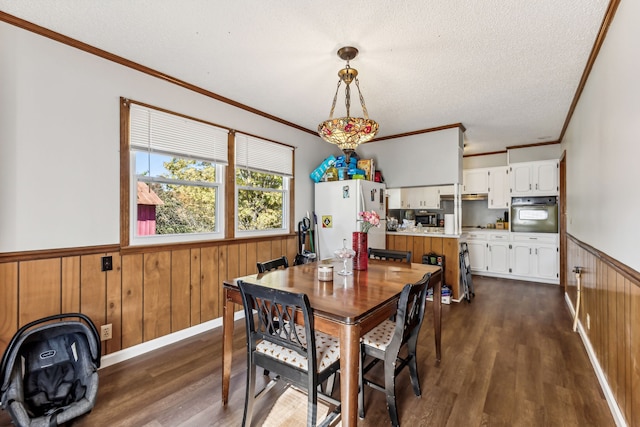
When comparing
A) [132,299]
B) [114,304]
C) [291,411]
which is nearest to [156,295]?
[132,299]

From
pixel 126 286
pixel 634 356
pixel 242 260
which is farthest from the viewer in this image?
pixel 242 260

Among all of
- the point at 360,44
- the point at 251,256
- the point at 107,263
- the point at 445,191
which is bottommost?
the point at 251,256

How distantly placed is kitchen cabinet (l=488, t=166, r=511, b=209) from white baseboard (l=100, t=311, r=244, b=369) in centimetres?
532

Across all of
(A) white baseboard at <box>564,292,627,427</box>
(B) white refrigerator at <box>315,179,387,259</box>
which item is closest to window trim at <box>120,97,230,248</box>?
(B) white refrigerator at <box>315,179,387,259</box>

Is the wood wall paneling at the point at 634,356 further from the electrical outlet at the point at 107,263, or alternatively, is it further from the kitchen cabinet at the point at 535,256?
the kitchen cabinet at the point at 535,256

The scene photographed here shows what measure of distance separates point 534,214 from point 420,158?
8.19 feet

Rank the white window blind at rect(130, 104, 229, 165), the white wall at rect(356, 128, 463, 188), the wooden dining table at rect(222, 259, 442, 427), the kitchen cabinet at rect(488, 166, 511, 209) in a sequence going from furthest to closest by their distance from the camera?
the kitchen cabinet at rect(488, 166, 511, 209)
the white wall at rect(356, 128, 463, 188)
the white window blind at rect(130, 104, 229, 165)
the wooden dining table at rect(222, 259, 442, 427)

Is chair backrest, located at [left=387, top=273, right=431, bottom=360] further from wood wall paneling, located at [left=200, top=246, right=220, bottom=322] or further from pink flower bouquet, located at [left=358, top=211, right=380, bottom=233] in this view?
wood wall paneling, located at [left=200, top=246, right=220, bottom=322]

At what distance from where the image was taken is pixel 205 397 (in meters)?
2.00

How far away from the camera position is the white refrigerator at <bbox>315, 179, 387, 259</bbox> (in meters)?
4.05

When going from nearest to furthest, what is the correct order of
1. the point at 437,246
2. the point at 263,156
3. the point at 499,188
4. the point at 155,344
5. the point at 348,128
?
the point at 348,128
the point at 155,344
the point at 263,156
the point at 437,246
the point at 499,188

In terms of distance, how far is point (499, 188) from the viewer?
5660mm

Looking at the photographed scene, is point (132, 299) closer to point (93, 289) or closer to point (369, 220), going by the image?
point (93, 289)

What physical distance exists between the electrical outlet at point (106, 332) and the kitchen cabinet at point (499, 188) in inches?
242
